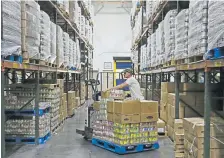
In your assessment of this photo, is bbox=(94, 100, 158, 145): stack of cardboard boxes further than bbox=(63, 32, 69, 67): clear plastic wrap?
No

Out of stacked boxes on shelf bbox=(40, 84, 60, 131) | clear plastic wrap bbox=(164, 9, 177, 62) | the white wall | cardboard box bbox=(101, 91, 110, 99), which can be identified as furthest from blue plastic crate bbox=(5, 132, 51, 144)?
the white wall

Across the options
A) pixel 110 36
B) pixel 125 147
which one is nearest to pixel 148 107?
pixel 125 147

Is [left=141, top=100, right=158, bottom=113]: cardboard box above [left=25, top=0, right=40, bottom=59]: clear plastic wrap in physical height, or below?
below

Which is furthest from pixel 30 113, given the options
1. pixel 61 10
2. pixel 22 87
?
pixel 61 10

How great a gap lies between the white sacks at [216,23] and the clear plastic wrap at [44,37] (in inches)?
155

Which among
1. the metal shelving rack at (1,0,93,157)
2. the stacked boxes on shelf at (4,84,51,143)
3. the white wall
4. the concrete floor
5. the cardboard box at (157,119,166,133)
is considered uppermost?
the white wall

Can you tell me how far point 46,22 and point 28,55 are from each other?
63.5 inches

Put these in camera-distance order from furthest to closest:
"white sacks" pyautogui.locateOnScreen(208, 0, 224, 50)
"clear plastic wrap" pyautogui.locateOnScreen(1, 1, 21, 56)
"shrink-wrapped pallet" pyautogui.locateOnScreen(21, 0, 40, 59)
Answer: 1. "shrink-wrapped pallet" pyautogui.locateOnScreen(21, 0, 40, 59)
2. "clear plastic wrap" pyautogui.locateOnScreen(1, 1, 21, 56)
3. "white sacks" pyautogui.locateOnScreen(208, 0, 224, 50)

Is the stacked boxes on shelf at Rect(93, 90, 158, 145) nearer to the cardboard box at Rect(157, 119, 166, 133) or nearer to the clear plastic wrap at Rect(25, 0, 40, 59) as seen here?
the cardboard box at Rect(157, 119, 166, 133)

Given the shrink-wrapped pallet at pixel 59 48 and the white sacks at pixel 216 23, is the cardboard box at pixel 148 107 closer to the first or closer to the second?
the white sacks at pixel 216 23

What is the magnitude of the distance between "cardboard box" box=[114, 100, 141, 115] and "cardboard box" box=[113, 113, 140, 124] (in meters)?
0.08

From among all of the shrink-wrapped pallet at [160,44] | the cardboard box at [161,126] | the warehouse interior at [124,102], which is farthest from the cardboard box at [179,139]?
the shrink-wrapped pallet at [160,44]

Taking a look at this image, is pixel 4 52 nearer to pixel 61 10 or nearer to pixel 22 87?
pixel 22 87

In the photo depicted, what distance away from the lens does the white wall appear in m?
25.2
